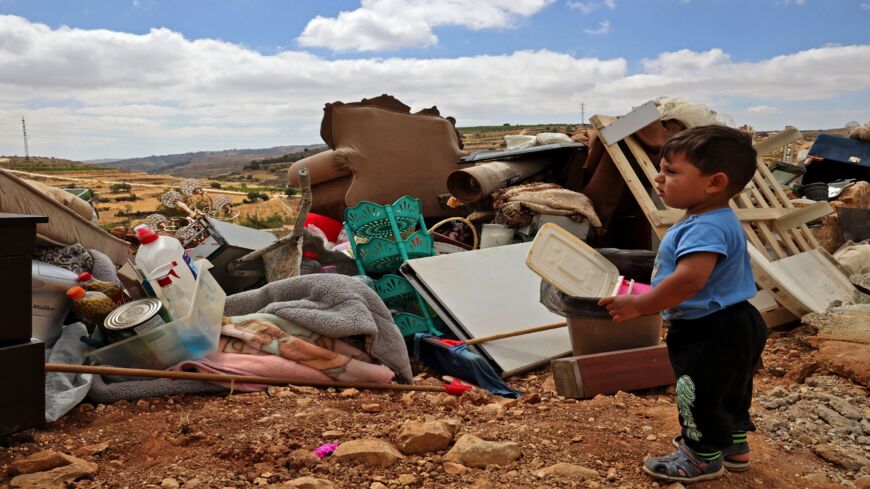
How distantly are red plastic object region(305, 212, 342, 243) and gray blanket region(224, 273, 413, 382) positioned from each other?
88.3 inches

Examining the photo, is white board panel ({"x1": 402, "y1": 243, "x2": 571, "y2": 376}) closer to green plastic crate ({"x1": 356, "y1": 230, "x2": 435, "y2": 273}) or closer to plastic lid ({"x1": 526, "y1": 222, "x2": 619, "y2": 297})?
green plastic crate ({"x1": 356, "y1": 230, "x2": 435, "y2": 273})

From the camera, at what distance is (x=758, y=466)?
2.11 meters

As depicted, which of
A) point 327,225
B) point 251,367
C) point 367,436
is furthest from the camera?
point 327,225

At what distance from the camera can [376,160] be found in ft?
20.8

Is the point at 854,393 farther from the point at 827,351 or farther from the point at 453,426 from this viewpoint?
the point at 453,426

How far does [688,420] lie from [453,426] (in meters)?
0.72

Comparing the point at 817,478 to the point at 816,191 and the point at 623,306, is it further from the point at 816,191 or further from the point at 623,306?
the point at 816,191

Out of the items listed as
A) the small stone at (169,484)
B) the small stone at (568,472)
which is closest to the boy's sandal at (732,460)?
the small stone at (568,472)

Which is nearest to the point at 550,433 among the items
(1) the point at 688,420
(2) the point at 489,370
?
(1) the point at 688,420

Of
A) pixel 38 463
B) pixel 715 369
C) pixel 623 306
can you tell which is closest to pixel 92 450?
pixel 38 463

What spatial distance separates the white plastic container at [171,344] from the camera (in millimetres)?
2842

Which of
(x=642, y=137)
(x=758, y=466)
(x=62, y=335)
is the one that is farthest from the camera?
(x=642, y=137)

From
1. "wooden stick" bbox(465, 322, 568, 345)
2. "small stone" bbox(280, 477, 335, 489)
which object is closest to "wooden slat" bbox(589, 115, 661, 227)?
"wooden stick" bbox(465, 322, 568, 345)

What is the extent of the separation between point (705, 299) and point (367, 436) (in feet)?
3.63
